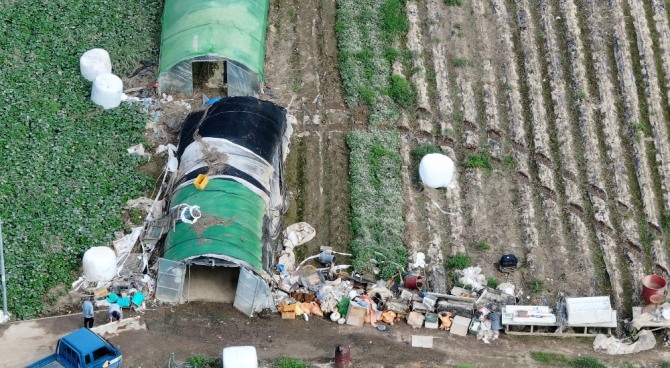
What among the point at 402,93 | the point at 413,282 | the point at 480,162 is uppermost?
the point at 402,93

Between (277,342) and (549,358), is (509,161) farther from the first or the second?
(277,342)

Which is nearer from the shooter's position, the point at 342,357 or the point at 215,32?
the point at 342,357

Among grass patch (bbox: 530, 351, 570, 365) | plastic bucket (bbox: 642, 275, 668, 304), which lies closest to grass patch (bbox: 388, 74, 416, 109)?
plastic bucket (bbox: 642, 275, 668, 304)

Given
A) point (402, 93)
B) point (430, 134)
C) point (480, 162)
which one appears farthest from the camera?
point (402, 93)

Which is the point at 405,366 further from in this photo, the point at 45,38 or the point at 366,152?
the point at 45,38

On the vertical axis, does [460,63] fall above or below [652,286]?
above

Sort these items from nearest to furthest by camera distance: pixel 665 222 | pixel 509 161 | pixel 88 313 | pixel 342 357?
pixel 342 357 < pixel 88 313 < pixel 665 222 < pixel 509 161

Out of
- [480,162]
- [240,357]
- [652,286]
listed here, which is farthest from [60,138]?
[652,286]

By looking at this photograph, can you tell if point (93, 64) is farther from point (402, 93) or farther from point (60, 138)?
point (402, 93)
